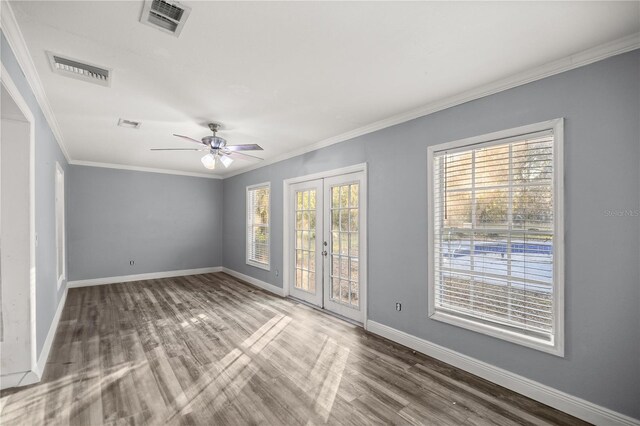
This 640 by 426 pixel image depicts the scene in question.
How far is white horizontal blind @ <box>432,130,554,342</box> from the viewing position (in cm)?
240

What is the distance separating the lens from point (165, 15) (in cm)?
178

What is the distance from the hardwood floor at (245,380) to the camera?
2.19m

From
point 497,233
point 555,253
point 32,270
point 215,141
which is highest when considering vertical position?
point 215,141

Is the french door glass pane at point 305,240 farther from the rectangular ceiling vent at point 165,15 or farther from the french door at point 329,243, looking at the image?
the rectangular ceiling vent at point 165,15

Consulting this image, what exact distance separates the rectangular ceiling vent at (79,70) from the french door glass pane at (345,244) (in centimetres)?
289

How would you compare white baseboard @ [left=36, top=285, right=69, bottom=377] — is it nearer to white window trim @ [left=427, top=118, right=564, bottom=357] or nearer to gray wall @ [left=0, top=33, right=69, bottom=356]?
gray wall @ [left=0, top=33, right=69, bottom=356]

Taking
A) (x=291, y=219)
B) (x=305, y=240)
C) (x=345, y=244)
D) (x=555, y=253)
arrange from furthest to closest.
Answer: (x=291, y=219) < (x=305, y=240) < (x=345, y=244) < (x=555, y=253)

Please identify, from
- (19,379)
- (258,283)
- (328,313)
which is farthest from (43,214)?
(258,283)

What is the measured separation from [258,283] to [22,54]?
15.9 feet

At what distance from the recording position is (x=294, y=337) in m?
3.59

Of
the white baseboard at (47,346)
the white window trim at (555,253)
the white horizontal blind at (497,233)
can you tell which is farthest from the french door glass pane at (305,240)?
the white baseboard at (47,346)

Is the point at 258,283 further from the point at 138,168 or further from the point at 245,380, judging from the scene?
Answer: the point at 138,168

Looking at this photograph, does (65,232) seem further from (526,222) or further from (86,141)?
(526,222)

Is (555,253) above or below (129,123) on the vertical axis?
below
